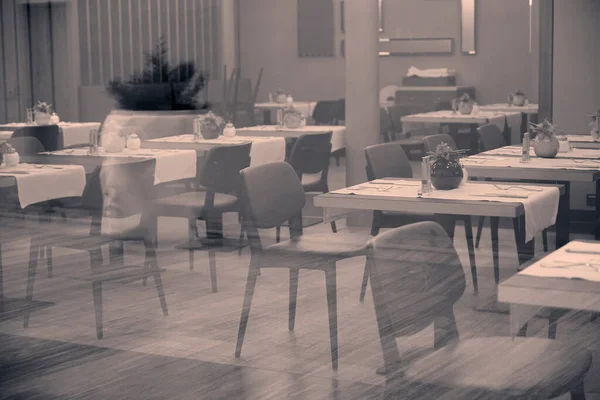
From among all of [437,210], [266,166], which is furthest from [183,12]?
[437,210]

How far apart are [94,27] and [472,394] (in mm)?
2063

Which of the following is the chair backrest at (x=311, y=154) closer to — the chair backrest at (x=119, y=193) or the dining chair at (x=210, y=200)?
the dining chair at (x=210, y=200)

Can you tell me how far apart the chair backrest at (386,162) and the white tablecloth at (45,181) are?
4.61 feet

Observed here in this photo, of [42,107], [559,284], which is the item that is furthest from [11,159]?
[559,284]

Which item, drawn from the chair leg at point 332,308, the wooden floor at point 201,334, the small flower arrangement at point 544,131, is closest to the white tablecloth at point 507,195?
the wooden floor at point 201,334

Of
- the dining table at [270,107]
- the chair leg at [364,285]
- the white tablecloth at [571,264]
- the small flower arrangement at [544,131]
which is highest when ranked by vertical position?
the dining table at [270,107]

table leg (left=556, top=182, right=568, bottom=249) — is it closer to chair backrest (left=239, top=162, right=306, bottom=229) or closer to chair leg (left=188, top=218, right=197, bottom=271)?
chair backrest (left=239, top=162, right=306, bottom=229)

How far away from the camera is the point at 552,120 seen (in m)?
4.77

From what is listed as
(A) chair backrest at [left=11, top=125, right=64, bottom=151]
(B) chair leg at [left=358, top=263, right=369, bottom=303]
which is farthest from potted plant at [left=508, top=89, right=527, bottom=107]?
(A) chair backrest at [left=11, top=125, right=64, bottom=151]

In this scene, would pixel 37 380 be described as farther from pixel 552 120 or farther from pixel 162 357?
pixel 552 120

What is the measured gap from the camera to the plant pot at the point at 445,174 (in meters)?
3.89

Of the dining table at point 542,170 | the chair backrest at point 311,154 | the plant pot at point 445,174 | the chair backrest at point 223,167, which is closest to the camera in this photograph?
the plant pot at point 445,174

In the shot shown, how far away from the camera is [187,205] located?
13.9ft

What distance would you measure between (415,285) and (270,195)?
2.69 feet
